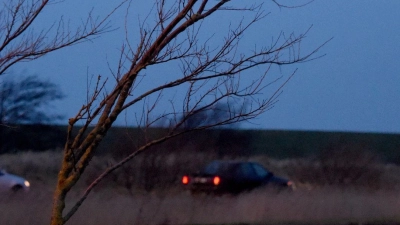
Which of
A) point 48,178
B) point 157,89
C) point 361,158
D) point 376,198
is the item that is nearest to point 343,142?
point 361,158

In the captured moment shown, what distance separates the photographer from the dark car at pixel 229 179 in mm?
17469

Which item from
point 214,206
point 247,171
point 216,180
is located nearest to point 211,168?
point 216,180

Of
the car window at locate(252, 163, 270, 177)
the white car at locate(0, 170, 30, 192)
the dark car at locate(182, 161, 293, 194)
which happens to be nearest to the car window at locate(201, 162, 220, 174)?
the dark car at locate(182, 161, 293, 194)

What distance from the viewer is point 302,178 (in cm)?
2133

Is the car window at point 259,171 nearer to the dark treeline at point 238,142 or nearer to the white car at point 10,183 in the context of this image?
the dark treeline at point 238,142

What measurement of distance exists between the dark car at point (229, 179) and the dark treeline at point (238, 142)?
885mm

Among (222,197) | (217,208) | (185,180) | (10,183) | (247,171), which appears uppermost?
(247,171)

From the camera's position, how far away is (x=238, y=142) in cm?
2730

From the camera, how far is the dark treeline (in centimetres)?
1800

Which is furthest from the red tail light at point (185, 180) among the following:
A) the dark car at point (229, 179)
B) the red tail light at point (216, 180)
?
the red tail light at point (216, 180)

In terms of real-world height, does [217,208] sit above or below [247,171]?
below

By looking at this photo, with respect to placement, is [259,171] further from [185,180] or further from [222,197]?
[222,197]

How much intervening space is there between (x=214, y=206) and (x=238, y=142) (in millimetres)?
12426

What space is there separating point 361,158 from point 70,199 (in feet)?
31.8
